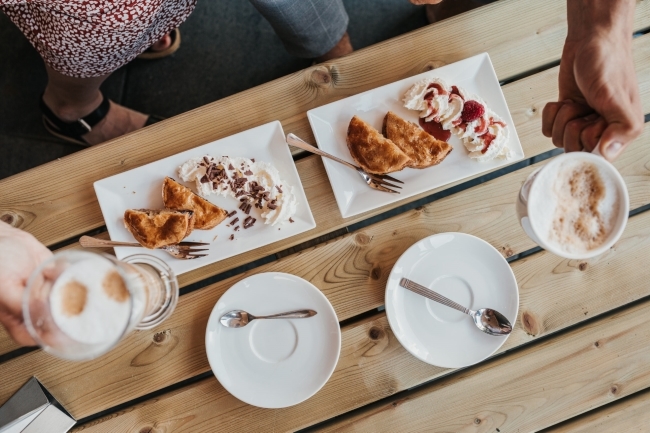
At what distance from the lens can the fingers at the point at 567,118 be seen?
1.14m

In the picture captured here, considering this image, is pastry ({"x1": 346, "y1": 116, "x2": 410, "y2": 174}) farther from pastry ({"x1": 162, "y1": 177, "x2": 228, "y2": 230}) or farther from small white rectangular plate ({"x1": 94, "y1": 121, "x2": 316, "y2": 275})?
pastry ({"x1": 162, "y1": 177, "x2": 228, "y2": 230})

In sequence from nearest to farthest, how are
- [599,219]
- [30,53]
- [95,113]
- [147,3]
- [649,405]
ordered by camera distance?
[599,219] < [147,3] < [649,405] < [95,113] < [30,53]

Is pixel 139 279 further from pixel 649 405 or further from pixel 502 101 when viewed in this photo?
pixel 649 405

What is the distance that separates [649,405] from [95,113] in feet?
6.38

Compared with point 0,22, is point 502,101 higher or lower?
lower

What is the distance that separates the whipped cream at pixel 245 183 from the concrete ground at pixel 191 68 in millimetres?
755

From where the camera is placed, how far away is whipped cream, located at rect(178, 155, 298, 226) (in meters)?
1.31

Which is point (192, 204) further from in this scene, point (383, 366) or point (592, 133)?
point (592, 133)

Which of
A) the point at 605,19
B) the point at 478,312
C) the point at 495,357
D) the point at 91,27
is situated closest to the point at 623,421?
the point at 495,357

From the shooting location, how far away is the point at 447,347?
1.34 m

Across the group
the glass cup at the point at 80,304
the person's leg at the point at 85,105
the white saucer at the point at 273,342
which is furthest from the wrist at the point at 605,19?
the person's leg at the point at 85,105

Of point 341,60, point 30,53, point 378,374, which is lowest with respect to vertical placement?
point 378,374

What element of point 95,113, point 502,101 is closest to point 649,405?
point 502,101

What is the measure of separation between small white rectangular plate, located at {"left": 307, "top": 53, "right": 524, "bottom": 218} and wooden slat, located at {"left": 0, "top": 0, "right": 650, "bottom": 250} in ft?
0.17
